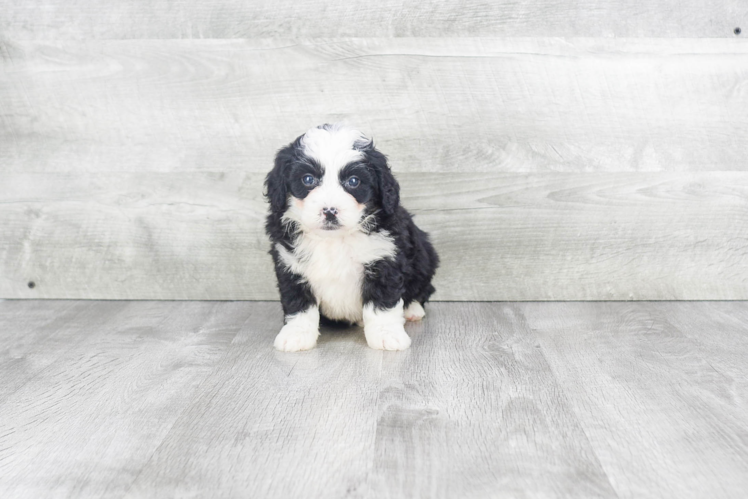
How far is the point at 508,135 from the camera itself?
2.55 meters

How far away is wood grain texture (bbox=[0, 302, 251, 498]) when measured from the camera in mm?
1386

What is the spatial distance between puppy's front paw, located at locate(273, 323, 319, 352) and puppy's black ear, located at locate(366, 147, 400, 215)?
0.42 metres

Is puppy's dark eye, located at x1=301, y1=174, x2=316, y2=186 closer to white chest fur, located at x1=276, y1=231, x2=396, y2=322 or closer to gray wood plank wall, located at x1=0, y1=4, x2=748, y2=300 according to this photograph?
white chest fur, located at x1=276, y1=231, x2=396, y2=322

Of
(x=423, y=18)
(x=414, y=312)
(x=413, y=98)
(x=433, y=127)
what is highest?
(x=423, y=18)

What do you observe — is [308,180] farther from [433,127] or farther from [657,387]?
[657,387]

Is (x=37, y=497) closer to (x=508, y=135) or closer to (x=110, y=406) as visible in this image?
(x=110, y=406)

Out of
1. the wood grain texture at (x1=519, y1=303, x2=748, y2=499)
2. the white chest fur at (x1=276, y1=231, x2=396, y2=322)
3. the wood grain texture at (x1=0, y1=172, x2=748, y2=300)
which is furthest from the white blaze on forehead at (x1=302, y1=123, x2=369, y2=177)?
the wood grain texture at (x1=519, y1=303, x2=748, y2=499)

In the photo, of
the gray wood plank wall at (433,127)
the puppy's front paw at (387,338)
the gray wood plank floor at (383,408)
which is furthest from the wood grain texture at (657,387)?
the puppy's front paw at (387,338)

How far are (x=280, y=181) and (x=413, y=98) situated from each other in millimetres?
724

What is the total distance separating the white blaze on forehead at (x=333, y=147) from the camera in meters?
1.96

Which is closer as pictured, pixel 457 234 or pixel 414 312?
pixel 414 312

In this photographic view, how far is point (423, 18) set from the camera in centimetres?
250

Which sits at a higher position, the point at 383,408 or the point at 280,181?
the point at 280,181

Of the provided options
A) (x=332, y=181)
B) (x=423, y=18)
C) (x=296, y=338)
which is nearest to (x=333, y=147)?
(x=332, y=181)
